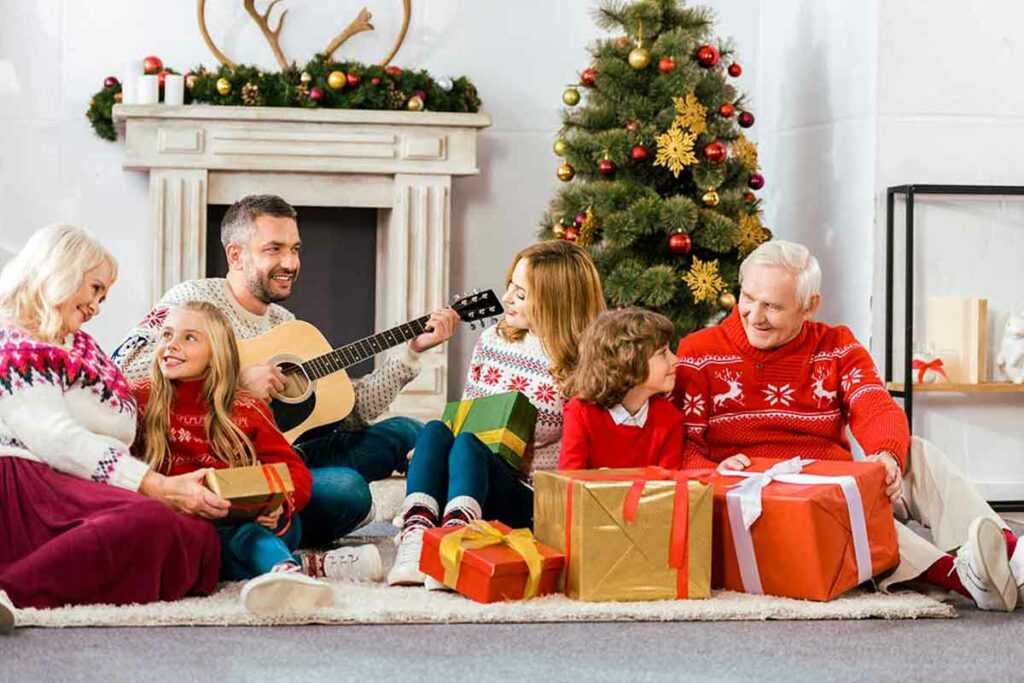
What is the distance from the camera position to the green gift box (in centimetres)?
305

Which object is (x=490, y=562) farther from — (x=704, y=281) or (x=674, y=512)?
(x=704, y=281)

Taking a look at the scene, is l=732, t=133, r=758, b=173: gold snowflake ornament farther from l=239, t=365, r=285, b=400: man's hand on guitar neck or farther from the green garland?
l=239, t=365, r=285, b=400: man's hand on guitar neck

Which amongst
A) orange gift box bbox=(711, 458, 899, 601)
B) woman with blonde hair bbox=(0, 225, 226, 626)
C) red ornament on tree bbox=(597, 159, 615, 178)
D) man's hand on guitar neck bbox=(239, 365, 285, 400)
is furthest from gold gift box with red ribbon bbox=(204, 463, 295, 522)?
red ornament on tree bbox=(597, 159, 615, 178)

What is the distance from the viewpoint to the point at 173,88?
5148mm

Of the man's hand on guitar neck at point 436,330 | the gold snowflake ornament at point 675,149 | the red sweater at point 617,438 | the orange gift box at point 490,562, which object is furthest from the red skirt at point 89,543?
the gold snowflake ornament at point 675,149

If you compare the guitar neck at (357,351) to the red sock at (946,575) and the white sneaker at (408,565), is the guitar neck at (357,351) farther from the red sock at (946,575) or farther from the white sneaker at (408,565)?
the red sock at (946,575)

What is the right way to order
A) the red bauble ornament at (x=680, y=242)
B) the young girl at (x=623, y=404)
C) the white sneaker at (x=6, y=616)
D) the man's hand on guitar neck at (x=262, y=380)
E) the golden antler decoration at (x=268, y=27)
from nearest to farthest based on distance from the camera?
the white sneaker at (x=6, y=616)
the young girl at (x=623, y=404)
the man's hand on guitar neck at (x=262, y=380)
the red bauble ornament at (x=680, y=242)
the golden antler decoration at (x=268, y=27)

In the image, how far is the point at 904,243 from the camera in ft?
15.1

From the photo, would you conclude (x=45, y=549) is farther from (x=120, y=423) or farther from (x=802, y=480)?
(x=802, y=480)

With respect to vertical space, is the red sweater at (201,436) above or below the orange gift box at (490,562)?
above

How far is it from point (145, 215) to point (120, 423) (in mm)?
2893

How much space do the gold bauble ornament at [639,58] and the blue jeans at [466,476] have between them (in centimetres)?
200

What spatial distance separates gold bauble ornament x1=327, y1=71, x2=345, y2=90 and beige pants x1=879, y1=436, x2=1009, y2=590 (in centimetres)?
289

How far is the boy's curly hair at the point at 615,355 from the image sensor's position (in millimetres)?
2959
